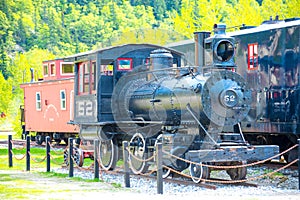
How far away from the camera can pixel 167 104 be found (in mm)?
14938

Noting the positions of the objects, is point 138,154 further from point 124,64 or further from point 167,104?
point 124,64

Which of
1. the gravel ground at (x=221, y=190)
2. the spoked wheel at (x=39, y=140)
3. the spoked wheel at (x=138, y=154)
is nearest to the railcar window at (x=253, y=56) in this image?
the gravel ground at (x=221, y=190)

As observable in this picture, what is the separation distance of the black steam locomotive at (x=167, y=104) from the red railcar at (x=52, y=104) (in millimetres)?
8454

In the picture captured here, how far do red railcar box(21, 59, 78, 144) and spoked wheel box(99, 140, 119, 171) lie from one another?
8137 millimetres

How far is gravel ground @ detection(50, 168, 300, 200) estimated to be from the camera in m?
12.3

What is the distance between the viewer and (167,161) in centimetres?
1437

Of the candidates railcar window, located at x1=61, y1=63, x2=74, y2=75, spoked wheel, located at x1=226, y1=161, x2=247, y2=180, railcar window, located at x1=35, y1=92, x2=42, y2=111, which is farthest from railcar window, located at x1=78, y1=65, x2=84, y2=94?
railcar window, located at x1=61, y1=63, x2=74, y2=75

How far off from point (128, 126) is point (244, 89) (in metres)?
3.39

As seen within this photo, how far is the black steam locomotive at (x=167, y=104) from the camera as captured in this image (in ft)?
45.8

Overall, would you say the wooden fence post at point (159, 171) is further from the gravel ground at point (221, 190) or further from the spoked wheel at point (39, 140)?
the spoked wheel at point (39, 140)

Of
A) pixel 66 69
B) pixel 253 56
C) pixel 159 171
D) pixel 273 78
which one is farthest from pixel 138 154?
pixel 66 69

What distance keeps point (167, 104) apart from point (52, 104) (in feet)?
46.5

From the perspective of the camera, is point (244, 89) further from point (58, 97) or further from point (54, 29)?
point (54, 29)

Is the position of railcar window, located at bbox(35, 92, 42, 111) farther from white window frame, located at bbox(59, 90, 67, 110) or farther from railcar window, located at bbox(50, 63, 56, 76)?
white window frame, located at bbox(59, 90, 67, 110)
